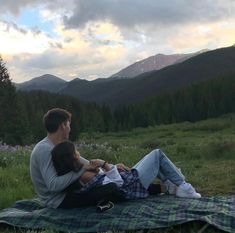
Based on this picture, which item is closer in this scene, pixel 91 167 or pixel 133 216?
pixel 133 216

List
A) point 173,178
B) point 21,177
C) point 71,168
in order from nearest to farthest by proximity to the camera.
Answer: point 71,168 < point 173,178 < point 21,177

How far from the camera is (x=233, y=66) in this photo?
181m

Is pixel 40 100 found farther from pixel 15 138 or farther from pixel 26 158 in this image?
pixel 26 158

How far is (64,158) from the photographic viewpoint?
643 centimetres

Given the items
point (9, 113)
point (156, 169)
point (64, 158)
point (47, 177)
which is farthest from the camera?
point (9, 113)

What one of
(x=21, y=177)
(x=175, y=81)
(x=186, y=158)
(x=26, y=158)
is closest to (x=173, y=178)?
(x=21, y=177)

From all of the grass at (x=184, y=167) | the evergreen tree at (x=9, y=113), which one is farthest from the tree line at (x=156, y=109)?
the grass at (x=184, y=167)

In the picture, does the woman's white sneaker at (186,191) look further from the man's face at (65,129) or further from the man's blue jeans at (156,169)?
the man's face at (65,129)

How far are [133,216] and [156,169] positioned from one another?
1.28m

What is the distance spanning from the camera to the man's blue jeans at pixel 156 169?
729 cm

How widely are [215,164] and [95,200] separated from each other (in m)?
7.74

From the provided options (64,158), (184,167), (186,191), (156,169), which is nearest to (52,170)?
(64,158)

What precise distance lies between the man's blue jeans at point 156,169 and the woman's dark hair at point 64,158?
3.76 feet

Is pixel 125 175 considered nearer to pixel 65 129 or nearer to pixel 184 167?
pixel 65 129
